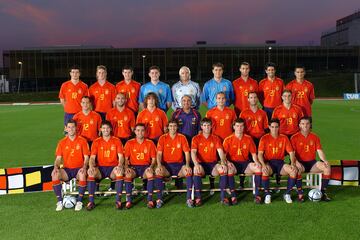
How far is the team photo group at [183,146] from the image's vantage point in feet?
18.8

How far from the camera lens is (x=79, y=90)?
7.07 meters

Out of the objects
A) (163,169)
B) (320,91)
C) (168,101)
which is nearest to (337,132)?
(168,101)

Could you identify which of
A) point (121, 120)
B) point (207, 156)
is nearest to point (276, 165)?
point (207, 156)

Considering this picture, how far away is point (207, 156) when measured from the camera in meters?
6.07

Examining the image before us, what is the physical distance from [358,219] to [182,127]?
2.87m

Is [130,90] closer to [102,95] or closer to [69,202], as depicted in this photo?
[102,95]

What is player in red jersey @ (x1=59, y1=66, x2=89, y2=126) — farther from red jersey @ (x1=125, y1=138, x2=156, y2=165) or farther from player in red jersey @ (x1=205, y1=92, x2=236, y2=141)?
player in red jersey @ (x1=205, y1=92, x2=236, y2=141)

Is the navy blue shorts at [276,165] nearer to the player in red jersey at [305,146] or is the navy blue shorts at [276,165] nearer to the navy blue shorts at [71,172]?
the player in red jersey at [305,146]

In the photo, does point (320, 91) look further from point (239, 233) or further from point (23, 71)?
point (239, 233)

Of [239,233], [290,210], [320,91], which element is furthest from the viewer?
[320,91]

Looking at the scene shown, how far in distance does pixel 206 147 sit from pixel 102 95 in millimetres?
2126

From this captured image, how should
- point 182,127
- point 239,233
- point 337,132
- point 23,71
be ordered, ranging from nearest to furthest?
point 239,233, point 182,127, point 337,132, point 23,71

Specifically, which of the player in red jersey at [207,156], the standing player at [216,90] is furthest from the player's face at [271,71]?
the player in red jersey at [207,156]

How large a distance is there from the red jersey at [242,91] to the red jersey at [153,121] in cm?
151
